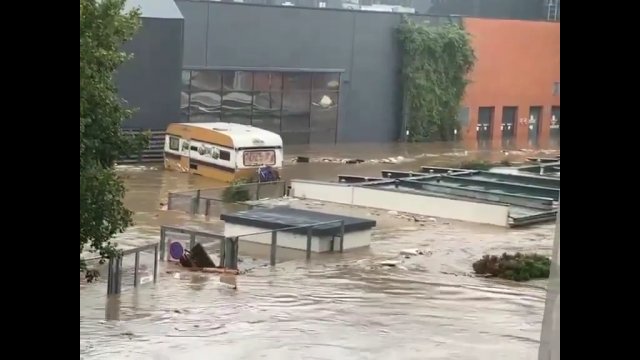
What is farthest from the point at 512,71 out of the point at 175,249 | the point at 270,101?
the point at 175,249

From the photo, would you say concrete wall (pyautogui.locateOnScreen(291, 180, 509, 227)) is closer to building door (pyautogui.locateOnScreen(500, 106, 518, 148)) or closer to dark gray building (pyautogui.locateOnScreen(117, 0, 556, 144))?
dark gray building (pyautogui.locateOnScreen(117, 0, 556, 144))

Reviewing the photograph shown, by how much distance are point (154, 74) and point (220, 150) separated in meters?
3.75

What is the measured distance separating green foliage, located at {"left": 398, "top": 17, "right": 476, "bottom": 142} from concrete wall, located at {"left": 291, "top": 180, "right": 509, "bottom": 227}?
412 inches

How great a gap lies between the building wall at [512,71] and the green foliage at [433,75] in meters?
0.76

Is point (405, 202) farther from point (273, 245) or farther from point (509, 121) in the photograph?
point (509, 121)

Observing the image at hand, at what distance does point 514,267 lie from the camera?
377 inches

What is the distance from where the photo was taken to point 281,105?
22266 mm

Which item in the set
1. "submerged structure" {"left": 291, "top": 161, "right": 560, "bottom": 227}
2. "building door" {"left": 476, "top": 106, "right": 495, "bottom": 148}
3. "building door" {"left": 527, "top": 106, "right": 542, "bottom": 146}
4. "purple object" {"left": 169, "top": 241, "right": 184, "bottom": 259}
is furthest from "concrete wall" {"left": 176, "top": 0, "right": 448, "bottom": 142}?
"purple object" {"left": 169, "top": 241, "right": 184, "bottom": 259}

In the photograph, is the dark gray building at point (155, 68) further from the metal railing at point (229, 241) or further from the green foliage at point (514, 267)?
the green foliage at point (514, 267)

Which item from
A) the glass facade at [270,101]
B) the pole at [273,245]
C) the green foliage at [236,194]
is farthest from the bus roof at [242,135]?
the pole at [273,245]

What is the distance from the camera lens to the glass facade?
67.7 ft
